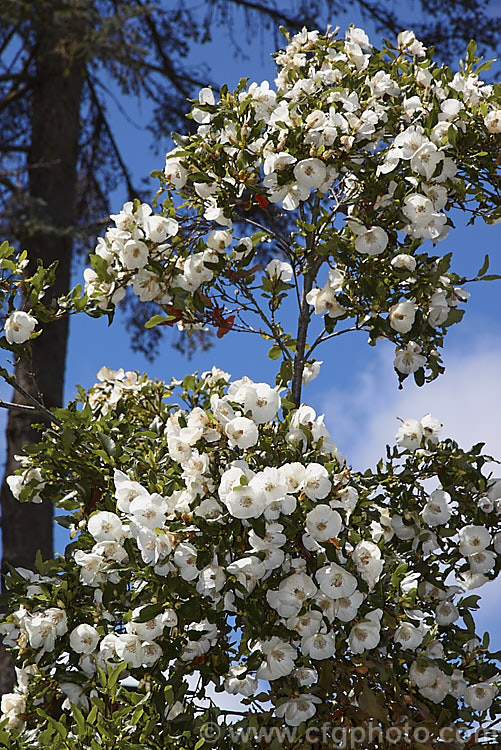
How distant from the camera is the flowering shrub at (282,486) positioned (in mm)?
2100

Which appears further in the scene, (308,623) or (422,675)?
(422,675)

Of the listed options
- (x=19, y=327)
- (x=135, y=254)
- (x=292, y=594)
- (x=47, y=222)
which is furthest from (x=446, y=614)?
(x=47, y=222)

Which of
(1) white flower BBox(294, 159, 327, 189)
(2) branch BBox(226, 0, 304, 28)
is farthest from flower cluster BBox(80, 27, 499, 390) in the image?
(2) branch BBox(226, 0, 304, 28)

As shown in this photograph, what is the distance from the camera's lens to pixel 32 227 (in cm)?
607

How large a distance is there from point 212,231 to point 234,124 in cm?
35

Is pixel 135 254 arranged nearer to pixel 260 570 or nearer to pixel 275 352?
pixel 275 352

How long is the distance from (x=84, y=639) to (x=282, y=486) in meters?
0.85

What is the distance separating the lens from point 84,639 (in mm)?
2371

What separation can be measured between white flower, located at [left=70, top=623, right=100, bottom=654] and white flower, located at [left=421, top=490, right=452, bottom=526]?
3.65 ft

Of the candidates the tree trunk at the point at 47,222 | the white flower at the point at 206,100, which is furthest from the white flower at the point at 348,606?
the tree trunk at the point at 47,222

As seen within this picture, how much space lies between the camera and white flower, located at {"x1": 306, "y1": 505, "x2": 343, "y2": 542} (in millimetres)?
2045

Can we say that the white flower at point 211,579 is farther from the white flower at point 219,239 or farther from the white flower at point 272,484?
the white flower at point 219,239

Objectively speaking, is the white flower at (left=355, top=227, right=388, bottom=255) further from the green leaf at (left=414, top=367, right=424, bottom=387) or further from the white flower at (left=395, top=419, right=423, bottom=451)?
the white flower at (left=395, top=419, right=423, bottom=451)

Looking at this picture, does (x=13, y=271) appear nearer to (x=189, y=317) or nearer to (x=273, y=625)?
(x=189, y=317)
